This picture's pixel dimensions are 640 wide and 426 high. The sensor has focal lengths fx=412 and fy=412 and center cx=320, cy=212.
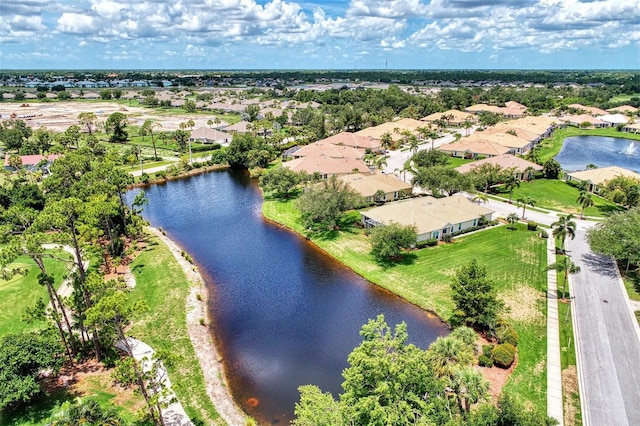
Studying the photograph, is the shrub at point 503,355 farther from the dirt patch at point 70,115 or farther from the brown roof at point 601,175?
the dirt patch at point 70,115

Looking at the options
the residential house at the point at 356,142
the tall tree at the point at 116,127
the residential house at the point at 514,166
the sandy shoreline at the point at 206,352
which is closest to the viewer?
the sandy shoreline at the point at 206,352

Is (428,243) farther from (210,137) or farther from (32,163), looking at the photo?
(210,137)

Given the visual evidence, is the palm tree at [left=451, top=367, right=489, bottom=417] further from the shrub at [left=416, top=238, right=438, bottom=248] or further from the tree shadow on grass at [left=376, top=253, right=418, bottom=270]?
the shrub at [left=416, top=238, right=438, bottom=248]

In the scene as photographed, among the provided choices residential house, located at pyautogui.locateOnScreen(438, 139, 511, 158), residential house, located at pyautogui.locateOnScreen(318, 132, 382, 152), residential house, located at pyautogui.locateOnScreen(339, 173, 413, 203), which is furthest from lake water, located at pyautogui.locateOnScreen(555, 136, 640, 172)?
residential house, located at pyautogui.locateOnScreen(339, 173, 413, 203)

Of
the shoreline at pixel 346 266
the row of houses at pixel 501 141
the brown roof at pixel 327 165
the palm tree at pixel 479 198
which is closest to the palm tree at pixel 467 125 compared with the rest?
the row of houses at pixel 501 141

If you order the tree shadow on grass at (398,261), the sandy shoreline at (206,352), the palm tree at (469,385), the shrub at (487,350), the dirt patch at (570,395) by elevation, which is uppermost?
the palm tree at (469,385)

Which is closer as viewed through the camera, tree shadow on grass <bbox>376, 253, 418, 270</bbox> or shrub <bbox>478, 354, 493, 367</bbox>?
shrub <bbox>478, 354, 493, 367</bbox>

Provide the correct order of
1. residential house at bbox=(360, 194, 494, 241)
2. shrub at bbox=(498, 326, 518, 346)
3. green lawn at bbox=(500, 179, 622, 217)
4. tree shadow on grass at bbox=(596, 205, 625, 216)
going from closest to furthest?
shrub at bbox=(498, 326, 518, 346) < residential house at bbox=(360, 194, 494, 241) < tree shadow on grass at bbox=(596, 205, 625, 216) < green lawn at bbox=(500, 179, 622, 217)
